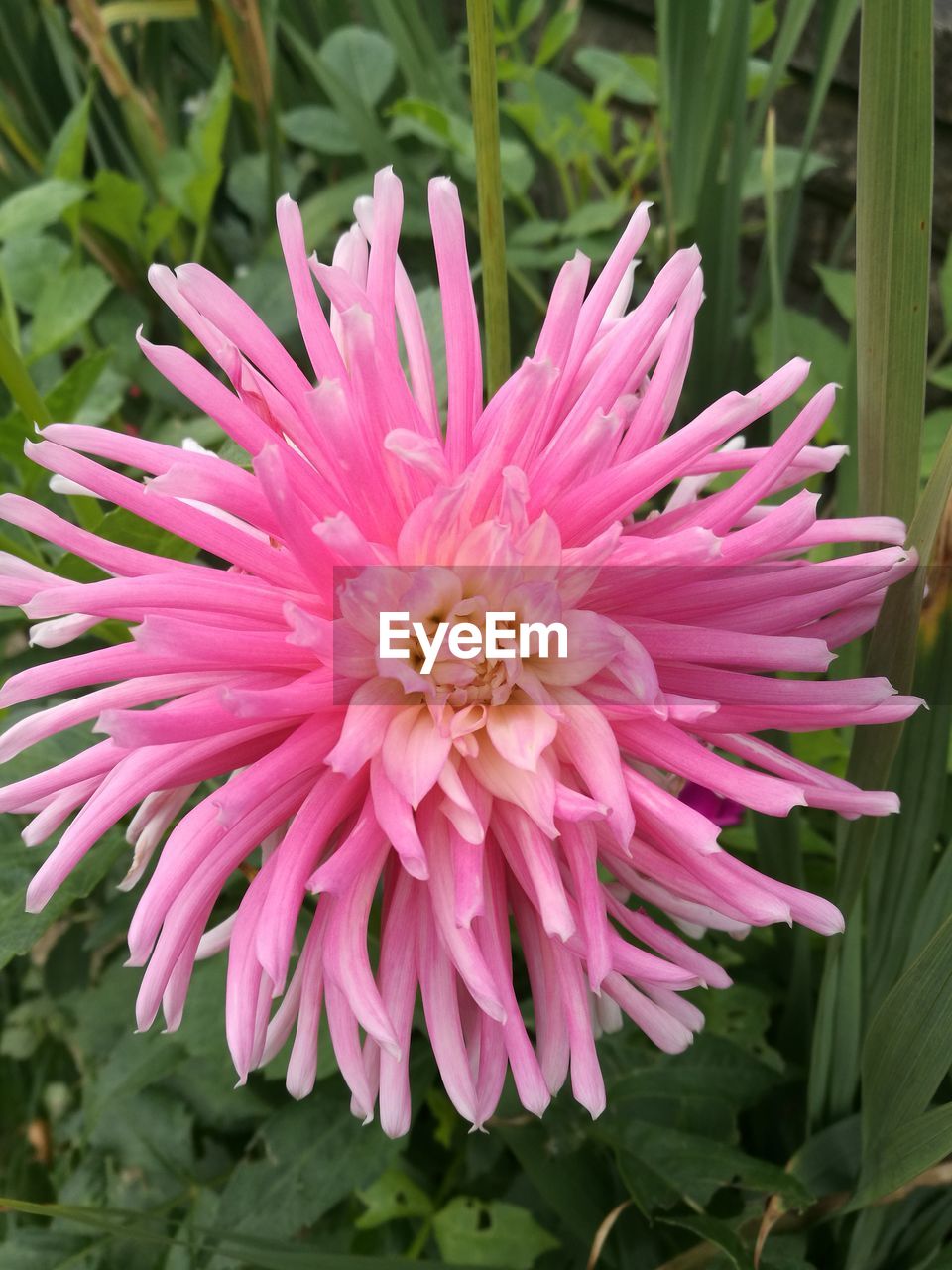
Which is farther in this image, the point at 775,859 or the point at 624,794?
the point at 775,859

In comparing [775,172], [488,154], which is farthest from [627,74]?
[488,154]

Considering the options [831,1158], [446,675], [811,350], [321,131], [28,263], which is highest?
[321,131]

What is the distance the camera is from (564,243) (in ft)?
3.34

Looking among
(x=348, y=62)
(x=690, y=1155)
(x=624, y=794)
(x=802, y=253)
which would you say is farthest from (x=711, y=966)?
(x=802, y=253)

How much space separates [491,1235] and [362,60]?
1.02 m

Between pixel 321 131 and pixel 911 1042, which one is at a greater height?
pixel 321 131

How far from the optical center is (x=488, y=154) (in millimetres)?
444

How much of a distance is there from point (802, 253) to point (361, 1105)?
1233 mm

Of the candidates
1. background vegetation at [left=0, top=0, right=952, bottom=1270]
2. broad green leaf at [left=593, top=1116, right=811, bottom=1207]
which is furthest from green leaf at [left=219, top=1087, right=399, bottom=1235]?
broad green leaf at [left=593, top=1116, right=811, bottom=1207]

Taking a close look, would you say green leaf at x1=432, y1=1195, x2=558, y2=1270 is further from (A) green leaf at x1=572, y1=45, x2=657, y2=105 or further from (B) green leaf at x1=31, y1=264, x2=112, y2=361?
(A) green leaf at x1=572, y1=45, x2=657, y2=105

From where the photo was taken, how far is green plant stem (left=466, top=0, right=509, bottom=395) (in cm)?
42

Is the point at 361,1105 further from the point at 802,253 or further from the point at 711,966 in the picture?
the point at 802,253

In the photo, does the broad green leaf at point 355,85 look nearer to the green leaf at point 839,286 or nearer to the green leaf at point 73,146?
the green leaf at point 73,146

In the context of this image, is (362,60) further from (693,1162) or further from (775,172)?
(693,1162)
